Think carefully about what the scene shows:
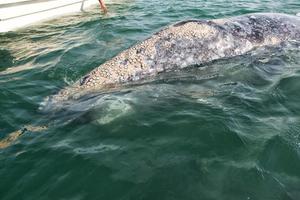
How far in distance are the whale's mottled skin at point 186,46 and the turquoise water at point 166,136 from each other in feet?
0.77

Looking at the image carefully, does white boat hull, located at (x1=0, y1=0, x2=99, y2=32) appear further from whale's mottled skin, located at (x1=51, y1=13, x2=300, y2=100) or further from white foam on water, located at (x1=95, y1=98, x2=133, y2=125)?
white foam on water, located at (x1=95, y1=98, x2=133, y2=125)

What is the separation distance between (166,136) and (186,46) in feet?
6.79

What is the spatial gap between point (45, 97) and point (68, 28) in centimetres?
586

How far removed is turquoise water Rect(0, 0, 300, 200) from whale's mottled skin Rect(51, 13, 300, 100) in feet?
0.77

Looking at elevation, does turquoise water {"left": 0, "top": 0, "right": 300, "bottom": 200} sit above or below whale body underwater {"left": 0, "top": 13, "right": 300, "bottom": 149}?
below

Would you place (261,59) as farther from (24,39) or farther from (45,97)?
(24,39)

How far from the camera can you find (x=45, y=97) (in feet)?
21.1

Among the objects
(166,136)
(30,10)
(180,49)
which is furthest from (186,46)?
(30,10)

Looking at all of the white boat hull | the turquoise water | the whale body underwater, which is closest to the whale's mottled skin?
the whale body underwater

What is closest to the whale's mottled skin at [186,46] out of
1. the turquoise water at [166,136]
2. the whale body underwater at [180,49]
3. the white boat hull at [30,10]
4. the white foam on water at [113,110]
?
the whale body underwater at [180,49]

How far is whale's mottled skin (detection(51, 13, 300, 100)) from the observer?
612cm

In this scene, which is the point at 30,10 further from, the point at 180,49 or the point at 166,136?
the point at 166,136

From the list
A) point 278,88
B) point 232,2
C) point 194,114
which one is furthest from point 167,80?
point 232,2

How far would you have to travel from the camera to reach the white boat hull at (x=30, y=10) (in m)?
11.6
